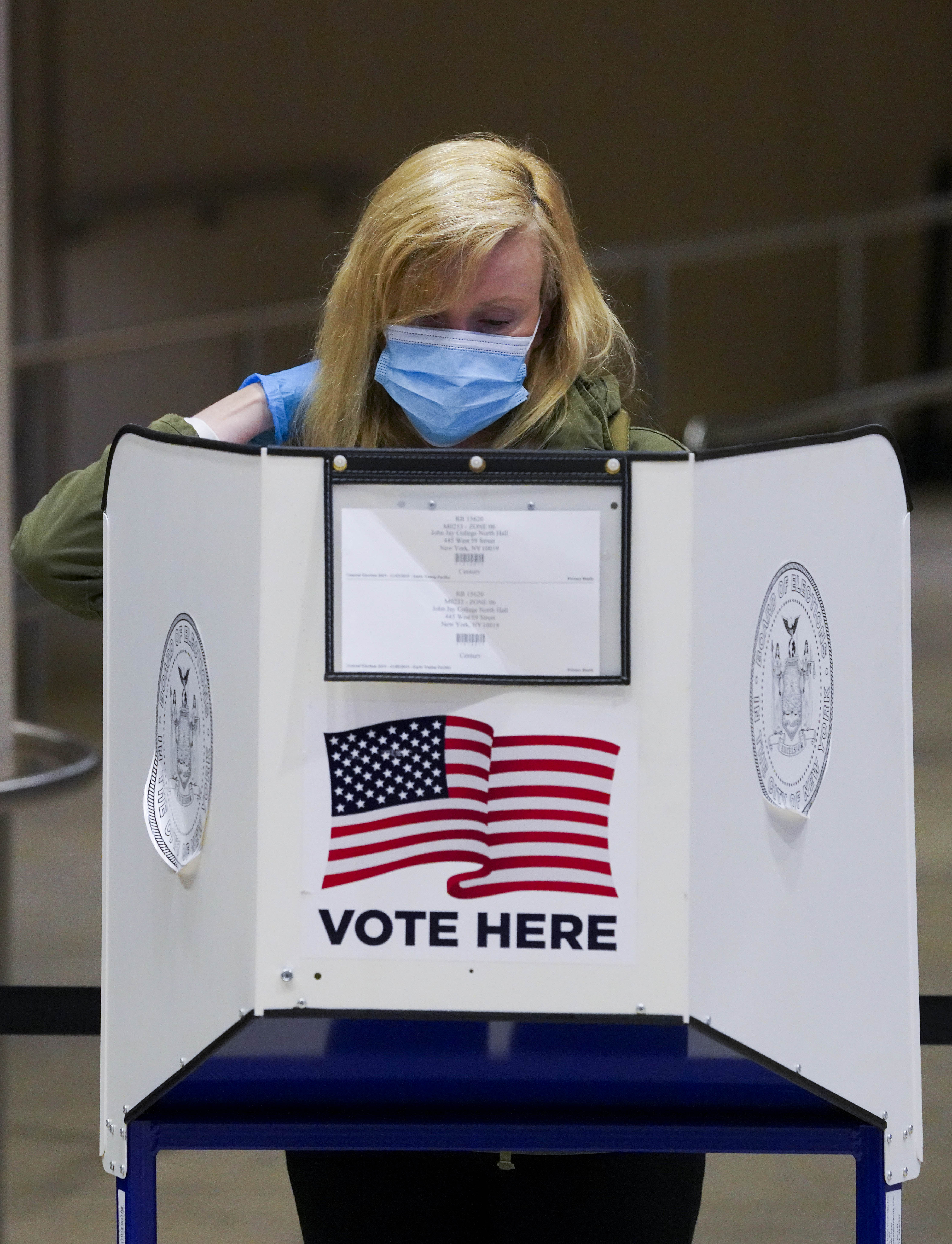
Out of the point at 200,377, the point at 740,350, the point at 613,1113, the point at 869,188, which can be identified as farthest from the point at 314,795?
the point at 869,188

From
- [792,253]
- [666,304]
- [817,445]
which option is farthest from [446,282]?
[792,253]

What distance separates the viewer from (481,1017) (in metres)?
1.22

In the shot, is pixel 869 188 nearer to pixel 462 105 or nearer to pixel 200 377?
pixel 462 105

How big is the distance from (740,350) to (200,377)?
9.04 feet

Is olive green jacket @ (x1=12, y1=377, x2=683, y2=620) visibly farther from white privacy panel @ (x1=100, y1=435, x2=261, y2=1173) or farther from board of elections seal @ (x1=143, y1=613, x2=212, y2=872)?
board of elections seal @ (x1=143, y1=613, x2=212, y2=872)

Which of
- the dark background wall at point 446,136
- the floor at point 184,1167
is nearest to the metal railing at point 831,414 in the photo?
the dark background wall at point 446,136

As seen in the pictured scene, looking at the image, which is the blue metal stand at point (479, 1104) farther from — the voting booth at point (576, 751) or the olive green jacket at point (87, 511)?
the olive green jacket at point (87, 511)

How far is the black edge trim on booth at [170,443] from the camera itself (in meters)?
1.22

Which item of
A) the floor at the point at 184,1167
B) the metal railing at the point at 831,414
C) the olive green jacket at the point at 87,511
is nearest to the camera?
the olive green jacket at the point at 87,511

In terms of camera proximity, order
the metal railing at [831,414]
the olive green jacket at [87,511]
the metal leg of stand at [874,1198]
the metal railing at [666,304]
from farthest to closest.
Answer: the metal railing at [831,414] < the metal railing at [666,304] < the olive green jacket at [87,511] < the metal leg of stand at [874,1198]

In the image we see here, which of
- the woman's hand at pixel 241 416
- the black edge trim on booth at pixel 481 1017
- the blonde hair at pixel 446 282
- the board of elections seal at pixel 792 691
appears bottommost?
the black edge trim on booth at pixel 481 1017

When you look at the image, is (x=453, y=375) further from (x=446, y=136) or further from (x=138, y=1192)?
(x=446, y=136)

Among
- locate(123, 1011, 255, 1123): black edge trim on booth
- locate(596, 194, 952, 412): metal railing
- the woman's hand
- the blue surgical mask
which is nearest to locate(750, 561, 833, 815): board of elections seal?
the blue surgical mask

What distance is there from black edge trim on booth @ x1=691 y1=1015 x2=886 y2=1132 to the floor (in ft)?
4.19
